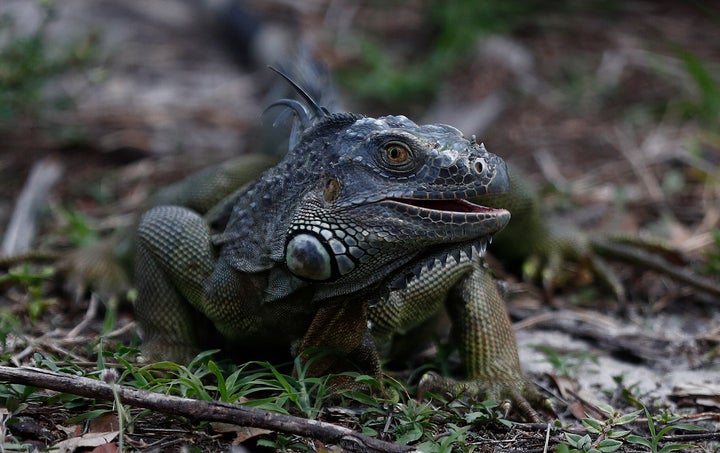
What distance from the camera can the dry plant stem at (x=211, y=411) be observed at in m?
3.21

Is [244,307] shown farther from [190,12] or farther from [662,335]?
[190,12]

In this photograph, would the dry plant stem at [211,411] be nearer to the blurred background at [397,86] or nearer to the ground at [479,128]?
the ground at [479,128]

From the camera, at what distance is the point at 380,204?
131 inches

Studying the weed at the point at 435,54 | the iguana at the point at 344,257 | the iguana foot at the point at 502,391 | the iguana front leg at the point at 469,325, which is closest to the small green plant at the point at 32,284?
the iguana at the point at 344,257

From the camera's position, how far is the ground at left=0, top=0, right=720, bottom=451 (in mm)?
4656

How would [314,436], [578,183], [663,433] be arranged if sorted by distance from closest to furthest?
[314,436] < [663,433] < [578,183]

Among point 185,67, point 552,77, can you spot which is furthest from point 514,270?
point 185,67

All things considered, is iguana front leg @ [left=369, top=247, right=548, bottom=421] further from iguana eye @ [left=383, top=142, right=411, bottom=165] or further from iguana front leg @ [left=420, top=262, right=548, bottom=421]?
iguana eye @ [left=383, top=142, right=411, bottom=165]

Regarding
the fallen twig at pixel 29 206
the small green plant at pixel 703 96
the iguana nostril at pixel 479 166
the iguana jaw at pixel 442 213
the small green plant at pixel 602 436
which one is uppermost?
the small green plant at pixel 703 96

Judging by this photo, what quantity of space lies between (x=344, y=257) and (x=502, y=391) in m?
1.26

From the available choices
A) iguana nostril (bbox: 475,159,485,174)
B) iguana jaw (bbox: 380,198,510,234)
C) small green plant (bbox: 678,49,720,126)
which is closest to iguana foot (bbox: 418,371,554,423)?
iguana jaw (bbox: 380,198,510,234)

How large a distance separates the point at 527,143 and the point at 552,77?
188cm

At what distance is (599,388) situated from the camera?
14.8 feet

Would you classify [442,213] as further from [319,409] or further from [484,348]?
[484,348]
